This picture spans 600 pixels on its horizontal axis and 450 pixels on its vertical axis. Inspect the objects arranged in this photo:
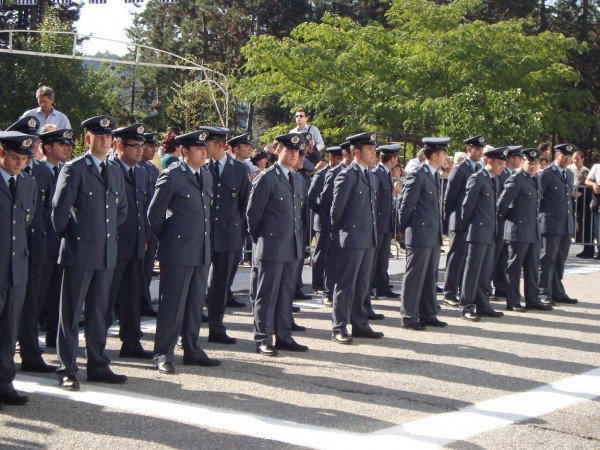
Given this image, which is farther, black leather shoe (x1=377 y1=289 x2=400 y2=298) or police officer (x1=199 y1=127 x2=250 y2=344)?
black leather shoe (x1=377 y1=289 x2=400 y2=298)

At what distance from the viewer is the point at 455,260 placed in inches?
485

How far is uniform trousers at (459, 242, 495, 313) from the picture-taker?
1148 cm

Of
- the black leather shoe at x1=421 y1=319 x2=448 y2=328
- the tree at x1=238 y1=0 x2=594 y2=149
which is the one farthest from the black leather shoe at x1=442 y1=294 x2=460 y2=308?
the tree at x1=238 y1=0 x2=594 y2=149

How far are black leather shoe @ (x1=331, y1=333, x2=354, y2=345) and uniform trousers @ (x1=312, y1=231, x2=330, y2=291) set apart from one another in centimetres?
336

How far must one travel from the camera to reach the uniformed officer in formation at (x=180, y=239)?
27.0 ft

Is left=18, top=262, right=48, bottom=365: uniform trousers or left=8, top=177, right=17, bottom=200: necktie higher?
left=8, top=177, right=17, bottom=200: necktie

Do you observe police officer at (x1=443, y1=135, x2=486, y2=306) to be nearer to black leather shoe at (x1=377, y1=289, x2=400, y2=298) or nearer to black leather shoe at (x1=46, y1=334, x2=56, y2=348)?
black leather shoe at (x1=377, y1=289, x2=400, y2=298)

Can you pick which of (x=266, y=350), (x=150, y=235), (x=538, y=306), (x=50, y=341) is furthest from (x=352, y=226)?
(x=538, y=306)

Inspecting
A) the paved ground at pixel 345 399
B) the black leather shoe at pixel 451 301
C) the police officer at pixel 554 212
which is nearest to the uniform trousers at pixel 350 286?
the paved ground at pixel 345 399

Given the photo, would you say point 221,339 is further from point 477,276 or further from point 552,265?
point 552,265

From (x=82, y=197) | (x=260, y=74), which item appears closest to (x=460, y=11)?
(x=260, y=74)

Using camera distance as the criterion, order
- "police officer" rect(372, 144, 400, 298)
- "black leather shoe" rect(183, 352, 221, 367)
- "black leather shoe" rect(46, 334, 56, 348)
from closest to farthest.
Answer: "black leather shoe" rect(183, 352, 221, 367) → "black leather shoe" rect(46, 334, 56, 348) → "police officer" rect(372, 144, 400, 298)

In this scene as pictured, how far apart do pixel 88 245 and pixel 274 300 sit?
2.25 m

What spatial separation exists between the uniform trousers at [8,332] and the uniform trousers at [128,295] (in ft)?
5.83
